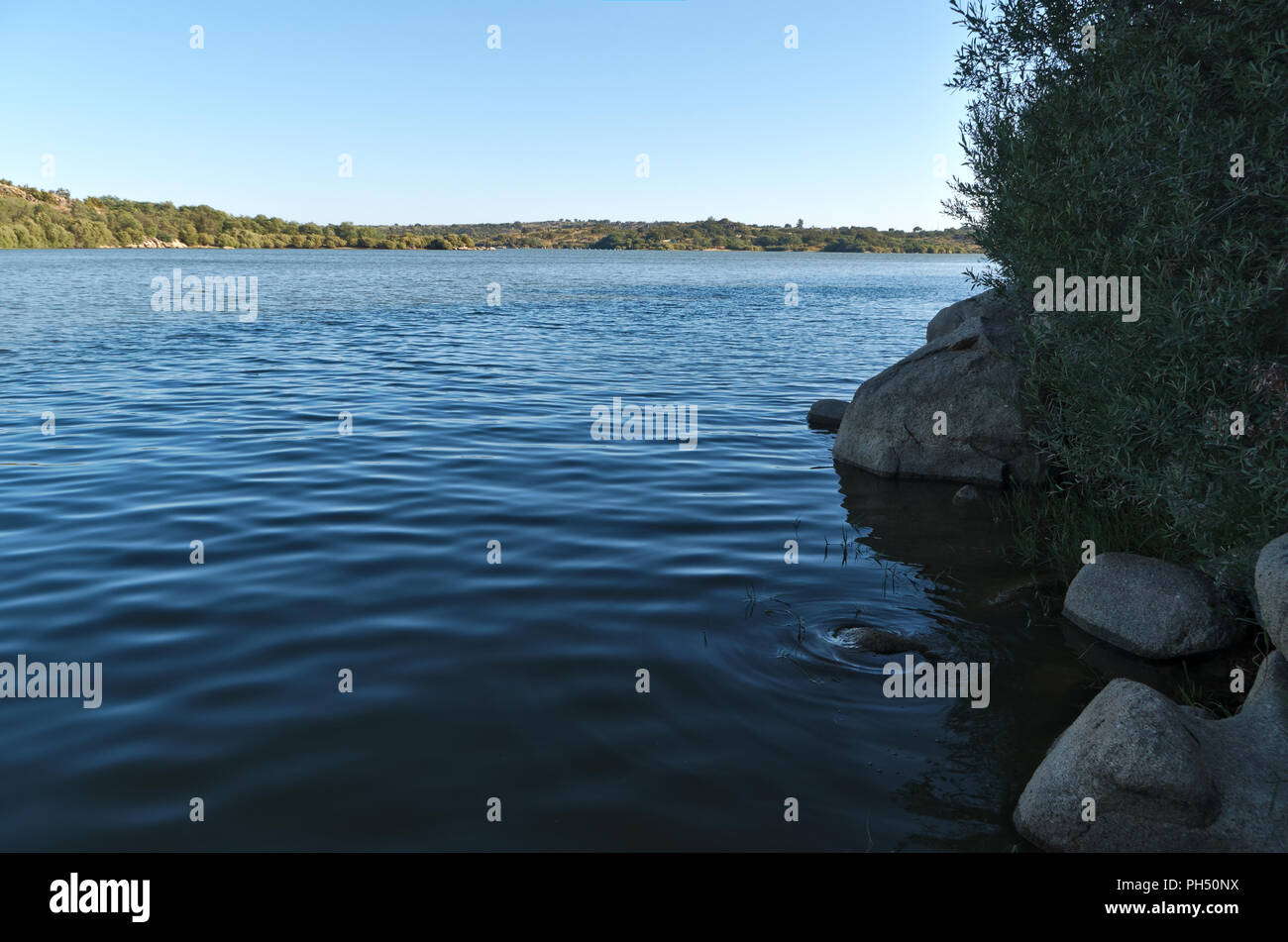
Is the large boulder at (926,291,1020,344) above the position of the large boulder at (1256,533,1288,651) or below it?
above

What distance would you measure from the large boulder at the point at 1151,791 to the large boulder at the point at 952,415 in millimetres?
8147

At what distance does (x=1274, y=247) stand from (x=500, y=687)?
712 cm

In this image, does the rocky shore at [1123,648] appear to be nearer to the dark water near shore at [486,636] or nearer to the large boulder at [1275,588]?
the large boulder at [1275,588]

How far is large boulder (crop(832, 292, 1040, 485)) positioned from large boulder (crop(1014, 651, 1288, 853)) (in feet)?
26.7

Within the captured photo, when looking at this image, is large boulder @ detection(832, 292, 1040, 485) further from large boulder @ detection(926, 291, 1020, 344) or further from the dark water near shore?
the dark water near shore

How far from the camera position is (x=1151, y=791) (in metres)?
5.11

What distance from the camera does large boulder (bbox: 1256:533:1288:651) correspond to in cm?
583

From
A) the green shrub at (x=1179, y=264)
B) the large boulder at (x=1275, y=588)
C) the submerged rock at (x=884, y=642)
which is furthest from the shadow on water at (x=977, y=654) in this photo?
the large boulder at (x=1275, y=588)

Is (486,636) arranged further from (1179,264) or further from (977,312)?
(977,312)

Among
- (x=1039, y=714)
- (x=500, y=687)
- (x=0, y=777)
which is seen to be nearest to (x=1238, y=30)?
(x=1039, y=714)

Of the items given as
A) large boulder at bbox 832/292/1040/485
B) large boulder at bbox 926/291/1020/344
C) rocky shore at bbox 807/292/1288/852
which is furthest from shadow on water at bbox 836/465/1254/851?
large boulder at bbox 926/291/1020/344

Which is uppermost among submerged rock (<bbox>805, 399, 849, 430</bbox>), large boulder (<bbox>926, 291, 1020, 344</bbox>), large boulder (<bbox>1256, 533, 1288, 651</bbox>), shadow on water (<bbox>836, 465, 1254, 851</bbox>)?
large boulder (<bbox>926, 291, 1020, 344</bbox>)

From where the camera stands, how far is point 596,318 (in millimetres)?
43000
